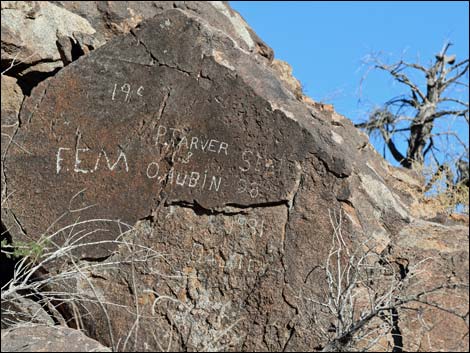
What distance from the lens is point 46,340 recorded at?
15.3 feet

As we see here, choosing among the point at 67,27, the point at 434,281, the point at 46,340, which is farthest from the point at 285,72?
the point at 46,340

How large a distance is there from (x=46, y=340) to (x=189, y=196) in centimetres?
122

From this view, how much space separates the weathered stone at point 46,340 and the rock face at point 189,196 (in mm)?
256

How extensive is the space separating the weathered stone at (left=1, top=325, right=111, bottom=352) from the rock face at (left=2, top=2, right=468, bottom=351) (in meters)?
0.26

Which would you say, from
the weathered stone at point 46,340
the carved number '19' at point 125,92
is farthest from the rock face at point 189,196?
the weathered stone at point 46,340

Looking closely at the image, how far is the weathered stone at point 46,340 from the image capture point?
4.55 meters

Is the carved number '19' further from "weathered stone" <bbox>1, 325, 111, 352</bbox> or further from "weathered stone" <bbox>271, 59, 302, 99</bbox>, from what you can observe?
"weathered stone" <bbox>271, 59, 302, 99</bbox>

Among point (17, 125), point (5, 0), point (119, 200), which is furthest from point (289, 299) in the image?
point (5, 0)

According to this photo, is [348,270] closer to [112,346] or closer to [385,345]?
[385,345]

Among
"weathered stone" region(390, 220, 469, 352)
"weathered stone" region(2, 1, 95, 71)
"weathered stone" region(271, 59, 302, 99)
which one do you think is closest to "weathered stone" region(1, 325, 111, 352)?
"weathered stone" region(390, 220, 469, 352)

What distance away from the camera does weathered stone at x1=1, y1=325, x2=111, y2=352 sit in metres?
4.55

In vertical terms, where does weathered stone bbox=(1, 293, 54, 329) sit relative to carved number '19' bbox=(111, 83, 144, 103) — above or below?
below

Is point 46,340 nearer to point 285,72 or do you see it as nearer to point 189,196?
point 189,196

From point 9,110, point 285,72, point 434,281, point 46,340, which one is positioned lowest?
point 46,340
